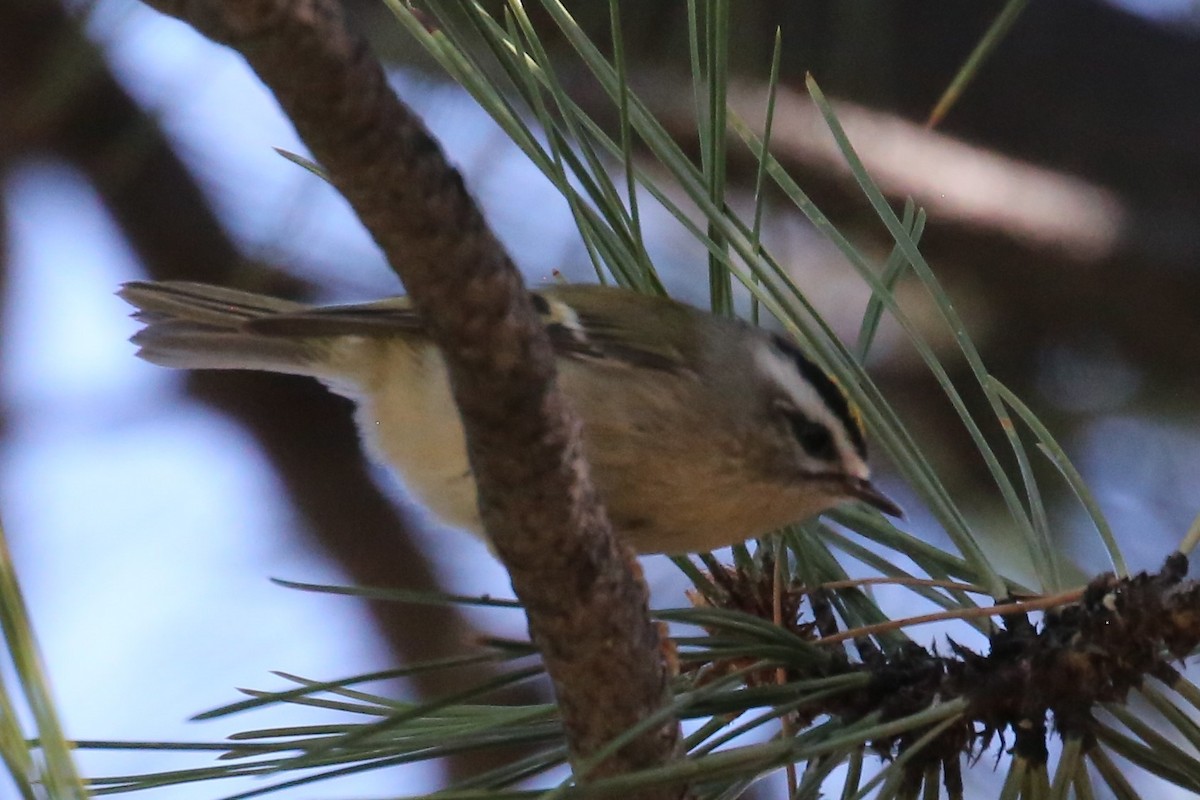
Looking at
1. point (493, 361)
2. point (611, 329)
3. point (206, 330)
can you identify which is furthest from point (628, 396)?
point (493, 361)

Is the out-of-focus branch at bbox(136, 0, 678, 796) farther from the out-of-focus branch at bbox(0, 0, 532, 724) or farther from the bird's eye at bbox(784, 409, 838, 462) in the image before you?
the out-of-focus branch at bbox(0, 0, 532, 724)

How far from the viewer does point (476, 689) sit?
0.51 meters

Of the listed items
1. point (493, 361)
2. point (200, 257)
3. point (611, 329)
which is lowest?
point (493, 361)

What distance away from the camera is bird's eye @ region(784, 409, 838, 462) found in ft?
2.89

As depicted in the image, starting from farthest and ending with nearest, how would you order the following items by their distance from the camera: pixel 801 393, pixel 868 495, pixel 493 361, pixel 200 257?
pixel 200 257 → pixel 801 393 → pixel 868 495 → pixel 493 361

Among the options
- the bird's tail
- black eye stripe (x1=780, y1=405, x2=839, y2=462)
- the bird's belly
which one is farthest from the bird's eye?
the bird's tail

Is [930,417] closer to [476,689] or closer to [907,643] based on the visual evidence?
[907,643]

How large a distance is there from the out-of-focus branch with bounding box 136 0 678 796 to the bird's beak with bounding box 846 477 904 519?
338 millimetres

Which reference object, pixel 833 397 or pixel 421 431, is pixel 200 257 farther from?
pixel 833 397

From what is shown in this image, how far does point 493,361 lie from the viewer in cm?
43

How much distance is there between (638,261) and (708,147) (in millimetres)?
81

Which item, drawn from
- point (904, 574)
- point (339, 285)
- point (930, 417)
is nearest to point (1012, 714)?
point (904, 574)

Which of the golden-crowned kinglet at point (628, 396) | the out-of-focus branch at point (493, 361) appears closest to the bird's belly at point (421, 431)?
→ the golden-crowned kinglet at point (628, 396)

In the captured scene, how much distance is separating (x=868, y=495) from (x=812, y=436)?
8 centimetres
